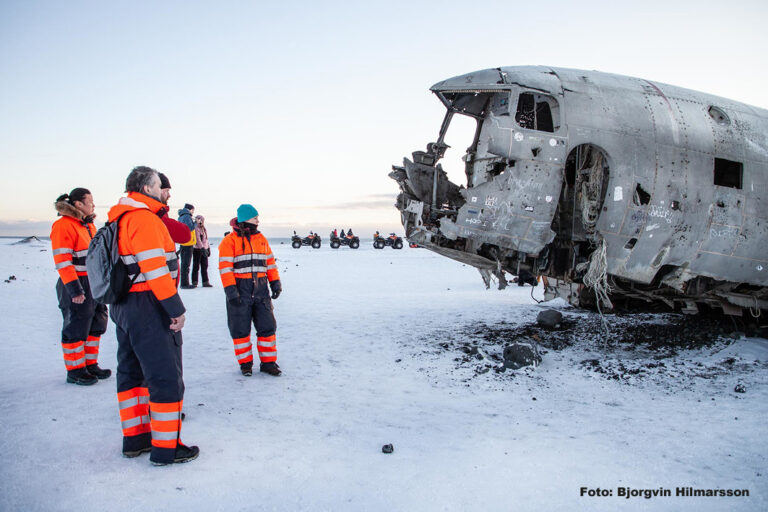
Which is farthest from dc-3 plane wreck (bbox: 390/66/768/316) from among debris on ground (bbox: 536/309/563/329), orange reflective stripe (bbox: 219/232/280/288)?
orange reflective stripe (bbox: 219/232/280/288)

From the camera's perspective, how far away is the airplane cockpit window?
19.4 ft

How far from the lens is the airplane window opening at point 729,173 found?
6223mm

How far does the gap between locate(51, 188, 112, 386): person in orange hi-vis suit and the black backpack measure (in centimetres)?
193

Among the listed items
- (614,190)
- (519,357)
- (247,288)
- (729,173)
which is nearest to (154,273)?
(247,288)

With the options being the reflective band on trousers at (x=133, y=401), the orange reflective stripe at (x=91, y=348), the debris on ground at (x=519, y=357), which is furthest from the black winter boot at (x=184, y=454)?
the debris on ground at (x=519, y=357)

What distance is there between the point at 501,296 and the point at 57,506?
1046cm

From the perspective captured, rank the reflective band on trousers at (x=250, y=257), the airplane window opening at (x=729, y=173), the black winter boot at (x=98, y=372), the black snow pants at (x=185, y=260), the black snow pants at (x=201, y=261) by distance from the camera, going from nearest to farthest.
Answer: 1. the black winter boot at (x=98, y=372)
2. the reflective band on trousers at (x=250, y=257)
3. the airplane window opening at (x=729, y=173)
4. the black snow pants at (x=185, y=260)
5. the black snow pants at (x=201, y=261)

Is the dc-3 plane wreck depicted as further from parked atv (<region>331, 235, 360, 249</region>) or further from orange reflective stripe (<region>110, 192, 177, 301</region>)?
parked atv (<region>331, 235, 360, 249</region>)

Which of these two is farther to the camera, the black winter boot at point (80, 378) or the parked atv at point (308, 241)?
the parked atv at point (308, 241)

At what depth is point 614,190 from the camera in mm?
5836

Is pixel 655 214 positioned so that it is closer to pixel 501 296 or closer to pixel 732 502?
pixel 732 502

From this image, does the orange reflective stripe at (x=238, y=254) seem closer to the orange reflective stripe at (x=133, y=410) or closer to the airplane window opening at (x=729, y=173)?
the orange reflective stripe at (x=133, y=410)

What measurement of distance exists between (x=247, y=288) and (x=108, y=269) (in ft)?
→ 7.13

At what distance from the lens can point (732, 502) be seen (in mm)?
3018
